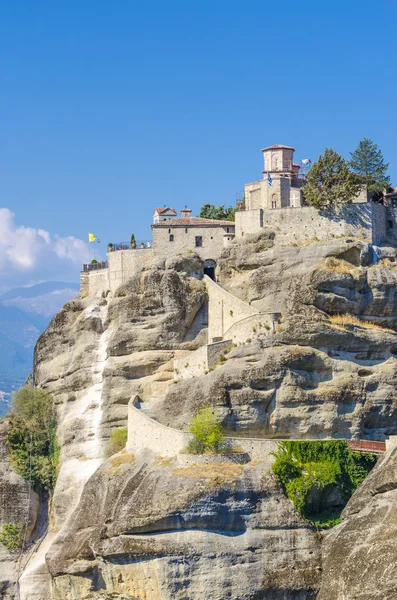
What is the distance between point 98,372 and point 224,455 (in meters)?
18.3

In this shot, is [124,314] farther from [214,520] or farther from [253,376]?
[214,520]

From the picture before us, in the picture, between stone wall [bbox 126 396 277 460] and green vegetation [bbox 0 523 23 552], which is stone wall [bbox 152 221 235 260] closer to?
stone wall [bbox 126 396 277 460]

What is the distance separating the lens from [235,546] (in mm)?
66438

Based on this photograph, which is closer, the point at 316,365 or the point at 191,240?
the point at 316,365

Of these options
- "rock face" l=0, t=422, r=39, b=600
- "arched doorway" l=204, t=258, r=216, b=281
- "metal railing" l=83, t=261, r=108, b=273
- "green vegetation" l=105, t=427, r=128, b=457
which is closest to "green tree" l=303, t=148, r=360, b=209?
"arched doorway" l=204, t=258, r=216, b=281

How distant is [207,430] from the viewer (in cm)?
6919

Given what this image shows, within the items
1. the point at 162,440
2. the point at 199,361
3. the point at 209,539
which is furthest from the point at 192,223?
the point at 209,539

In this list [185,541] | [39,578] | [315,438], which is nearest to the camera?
[185,541]

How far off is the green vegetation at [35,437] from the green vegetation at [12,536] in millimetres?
3085

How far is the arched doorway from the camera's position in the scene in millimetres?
84688

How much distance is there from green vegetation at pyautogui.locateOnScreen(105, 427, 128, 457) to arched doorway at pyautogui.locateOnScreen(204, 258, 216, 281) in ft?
40.8

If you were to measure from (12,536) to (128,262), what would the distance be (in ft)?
66.4

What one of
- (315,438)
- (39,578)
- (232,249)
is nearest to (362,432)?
(315,438)

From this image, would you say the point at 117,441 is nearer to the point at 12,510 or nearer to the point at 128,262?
the point at 12,510
